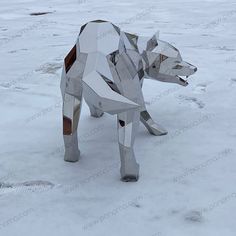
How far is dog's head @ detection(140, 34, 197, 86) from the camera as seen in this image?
330 centimetres

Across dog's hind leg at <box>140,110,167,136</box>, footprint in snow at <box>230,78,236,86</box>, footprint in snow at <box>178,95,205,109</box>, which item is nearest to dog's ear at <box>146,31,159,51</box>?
dog's hind leg at <box>140,110,167,136</box>

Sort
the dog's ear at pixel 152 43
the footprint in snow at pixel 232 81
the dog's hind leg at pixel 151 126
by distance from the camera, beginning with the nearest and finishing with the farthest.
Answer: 1. the dog's ear at pixel 152 43
2. the dog's hind leg at pixel 151 126
3. the footprint in snow at pixel 232 81

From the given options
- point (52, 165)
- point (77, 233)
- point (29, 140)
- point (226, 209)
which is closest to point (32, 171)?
point (52, 165)

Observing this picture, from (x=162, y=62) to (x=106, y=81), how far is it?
102cm

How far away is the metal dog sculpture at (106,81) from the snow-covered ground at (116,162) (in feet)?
0.76

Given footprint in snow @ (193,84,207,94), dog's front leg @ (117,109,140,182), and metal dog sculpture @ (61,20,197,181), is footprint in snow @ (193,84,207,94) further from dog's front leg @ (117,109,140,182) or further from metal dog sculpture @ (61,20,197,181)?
dog's front leg @ (117,109,140,182)

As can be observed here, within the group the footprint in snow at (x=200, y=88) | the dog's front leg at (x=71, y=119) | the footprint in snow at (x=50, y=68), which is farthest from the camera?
the footprint in snow at (x=50, y=68)

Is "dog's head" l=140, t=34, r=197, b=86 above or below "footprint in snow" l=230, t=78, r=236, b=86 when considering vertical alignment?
above

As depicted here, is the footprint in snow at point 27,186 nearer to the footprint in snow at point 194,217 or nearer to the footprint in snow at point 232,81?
the footprint in snow at point 194,217

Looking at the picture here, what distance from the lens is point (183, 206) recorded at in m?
2.50

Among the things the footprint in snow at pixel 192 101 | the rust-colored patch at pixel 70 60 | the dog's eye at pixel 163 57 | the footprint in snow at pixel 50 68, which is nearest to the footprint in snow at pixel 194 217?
the rust-colored patch at pixel 70 60

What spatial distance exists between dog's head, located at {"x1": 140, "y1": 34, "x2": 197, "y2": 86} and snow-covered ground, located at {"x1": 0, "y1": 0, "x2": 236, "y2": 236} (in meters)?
0.52

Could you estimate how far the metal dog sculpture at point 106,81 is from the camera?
2433 mm

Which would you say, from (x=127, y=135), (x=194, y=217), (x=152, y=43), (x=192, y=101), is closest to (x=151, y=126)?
(x=152, y=43)
